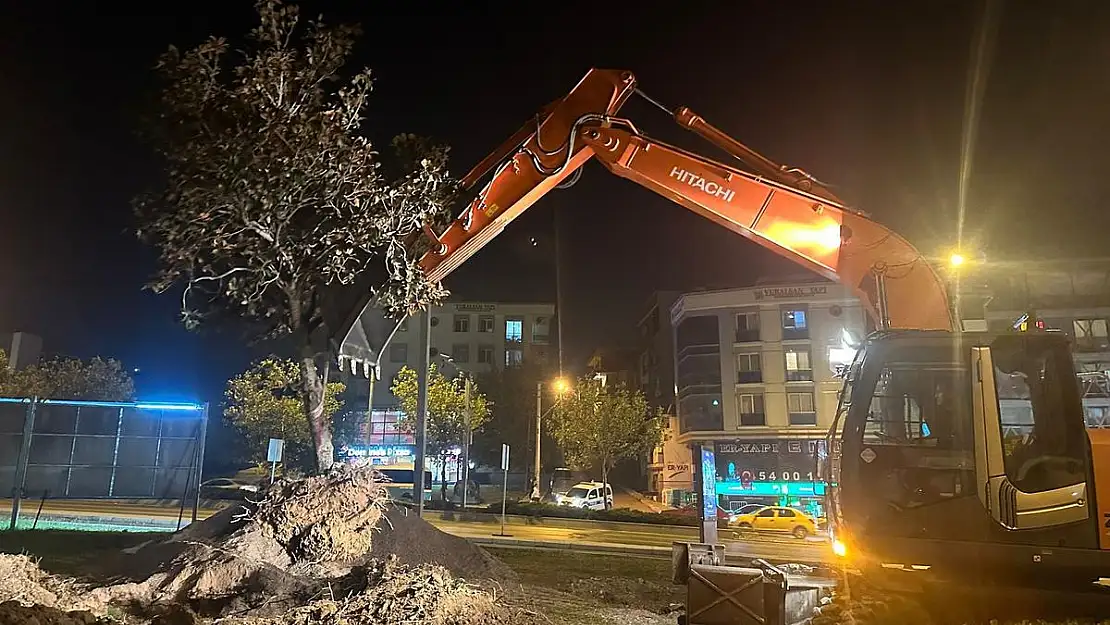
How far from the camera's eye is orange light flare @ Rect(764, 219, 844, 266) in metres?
10.1

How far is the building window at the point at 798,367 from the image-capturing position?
3978 cm

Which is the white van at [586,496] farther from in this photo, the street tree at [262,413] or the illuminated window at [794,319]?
the street tree at [262,413]

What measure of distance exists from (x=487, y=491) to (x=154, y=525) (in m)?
33.7

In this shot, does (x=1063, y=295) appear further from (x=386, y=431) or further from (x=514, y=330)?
(x=386, y=431)

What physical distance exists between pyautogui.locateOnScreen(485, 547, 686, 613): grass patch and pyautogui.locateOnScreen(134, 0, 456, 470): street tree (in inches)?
155

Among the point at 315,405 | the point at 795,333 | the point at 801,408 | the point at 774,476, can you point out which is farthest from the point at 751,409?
the point at 315,405

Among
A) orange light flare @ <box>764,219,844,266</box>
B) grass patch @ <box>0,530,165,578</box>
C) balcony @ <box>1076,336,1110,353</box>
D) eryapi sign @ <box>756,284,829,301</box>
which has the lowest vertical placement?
grass patch @ <box>0,530,165,578</box>

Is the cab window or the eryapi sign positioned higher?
the eryapi sign

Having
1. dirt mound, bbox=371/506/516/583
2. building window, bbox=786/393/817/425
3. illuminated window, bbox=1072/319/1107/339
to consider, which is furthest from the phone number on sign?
dirt mound, bbox=371/506/516/583

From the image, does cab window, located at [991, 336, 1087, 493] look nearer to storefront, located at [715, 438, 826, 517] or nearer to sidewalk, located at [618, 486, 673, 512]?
storefront, located at [715, 438, 826, 517]

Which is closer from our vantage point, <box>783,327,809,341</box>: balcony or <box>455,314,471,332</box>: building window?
<box>783,327,809,341</box>: balcony

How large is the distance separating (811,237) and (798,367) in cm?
3182

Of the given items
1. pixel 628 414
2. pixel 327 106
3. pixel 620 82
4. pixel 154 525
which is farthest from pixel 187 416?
pixel 628 414

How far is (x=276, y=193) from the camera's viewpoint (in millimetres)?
8898
